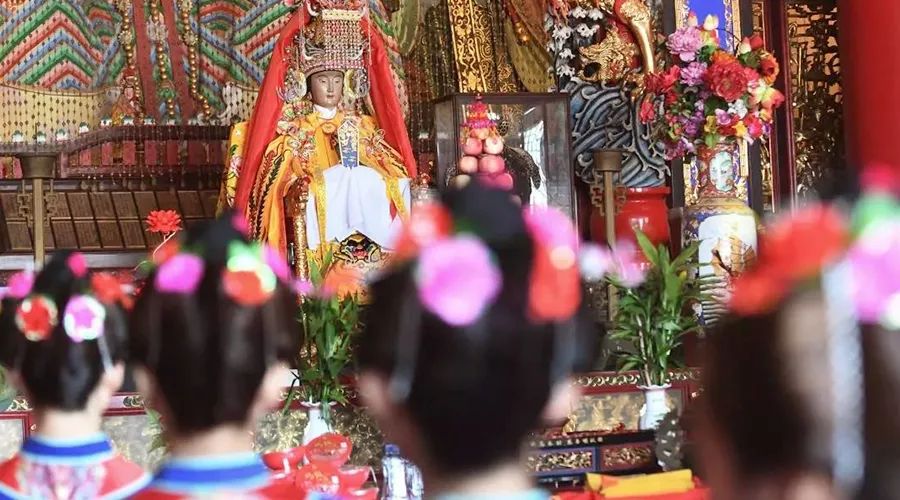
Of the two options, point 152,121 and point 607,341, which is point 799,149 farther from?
point 152,121

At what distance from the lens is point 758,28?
728 cm

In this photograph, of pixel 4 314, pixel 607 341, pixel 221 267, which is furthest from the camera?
pixel 607 341

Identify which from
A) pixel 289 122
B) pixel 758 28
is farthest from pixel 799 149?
pixel 289 122

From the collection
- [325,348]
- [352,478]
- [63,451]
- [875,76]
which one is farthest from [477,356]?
[875,76]

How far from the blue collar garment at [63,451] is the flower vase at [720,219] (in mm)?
3595

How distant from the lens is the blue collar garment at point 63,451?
224 centimetres

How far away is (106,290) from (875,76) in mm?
4848

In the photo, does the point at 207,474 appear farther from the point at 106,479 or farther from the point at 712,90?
the point at 712,90

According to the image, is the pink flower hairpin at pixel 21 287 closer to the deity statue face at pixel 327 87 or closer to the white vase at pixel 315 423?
the white vase at pixel 315 423

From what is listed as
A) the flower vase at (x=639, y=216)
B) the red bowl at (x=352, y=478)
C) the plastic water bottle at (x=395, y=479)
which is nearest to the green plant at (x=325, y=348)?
the plastic water bottle at (x=395, y=479)

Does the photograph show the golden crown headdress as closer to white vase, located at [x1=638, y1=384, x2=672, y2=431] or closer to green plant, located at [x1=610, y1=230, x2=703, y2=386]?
green plant, located at [x1=610, y1=230, x2=703, y2=386]

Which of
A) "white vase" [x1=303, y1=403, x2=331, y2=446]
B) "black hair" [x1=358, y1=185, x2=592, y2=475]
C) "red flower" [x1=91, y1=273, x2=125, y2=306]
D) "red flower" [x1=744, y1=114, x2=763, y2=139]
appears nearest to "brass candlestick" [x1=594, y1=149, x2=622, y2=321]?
"red flower" [x1=744, y1=114, x2=763, y2=139]

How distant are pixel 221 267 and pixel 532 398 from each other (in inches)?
23.4

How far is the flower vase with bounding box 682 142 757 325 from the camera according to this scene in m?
5.69
